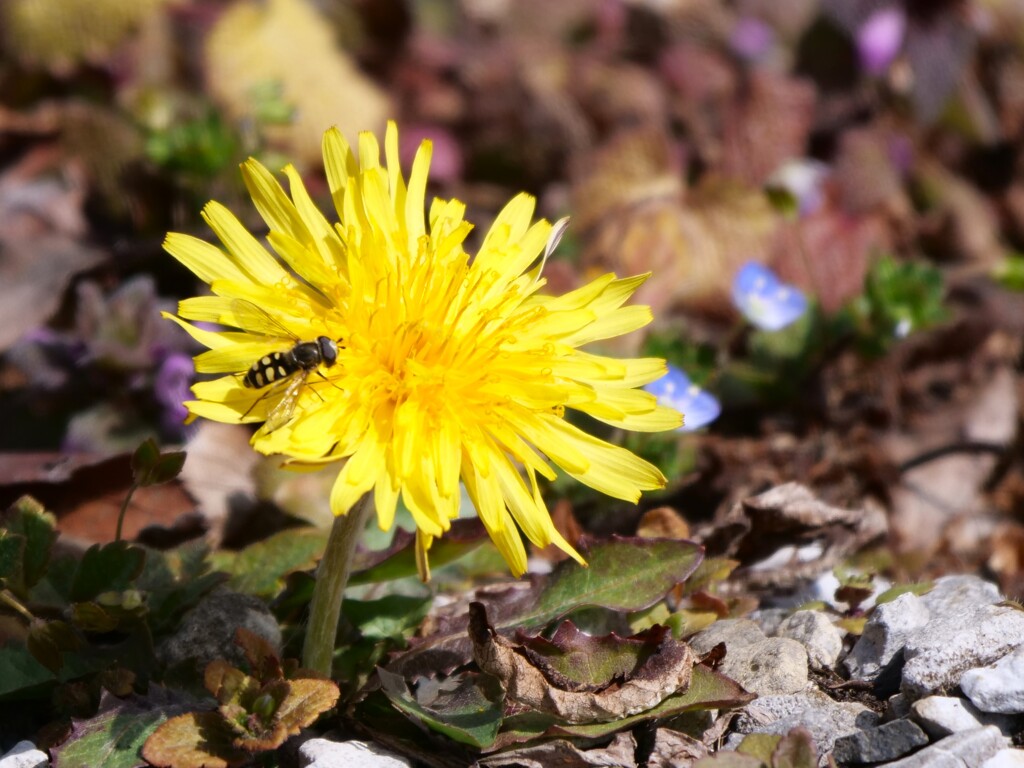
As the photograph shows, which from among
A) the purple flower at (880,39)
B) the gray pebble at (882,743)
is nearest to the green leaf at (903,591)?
the gray pebble at (882,743)

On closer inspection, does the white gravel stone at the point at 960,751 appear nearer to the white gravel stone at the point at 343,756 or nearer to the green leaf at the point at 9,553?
the white gravel stone at the point at 343,756

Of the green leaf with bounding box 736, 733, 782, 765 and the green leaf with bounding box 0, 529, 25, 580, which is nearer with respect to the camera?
the green leaf with bounding box 736, 733, 782, 765

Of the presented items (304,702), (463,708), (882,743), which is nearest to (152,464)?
(304,702)

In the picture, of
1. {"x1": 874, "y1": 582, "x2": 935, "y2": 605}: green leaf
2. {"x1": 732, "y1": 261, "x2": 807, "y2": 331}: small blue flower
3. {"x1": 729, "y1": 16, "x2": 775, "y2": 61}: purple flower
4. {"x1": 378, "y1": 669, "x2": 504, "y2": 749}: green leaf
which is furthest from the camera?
{"x1": 729, "y1": 16, "x2": 775, "y2": 61}: purple flower

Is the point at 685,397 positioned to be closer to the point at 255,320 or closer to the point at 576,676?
the point at 576,676

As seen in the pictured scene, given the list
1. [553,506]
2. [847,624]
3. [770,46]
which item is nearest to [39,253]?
[553,506]

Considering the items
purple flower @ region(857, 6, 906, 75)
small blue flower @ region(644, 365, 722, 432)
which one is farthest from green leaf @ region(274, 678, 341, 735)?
purple flower @ region(857, 6, 906, 75)

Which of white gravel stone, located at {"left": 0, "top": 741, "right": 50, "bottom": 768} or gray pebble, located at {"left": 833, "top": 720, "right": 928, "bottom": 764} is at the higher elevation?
gray pebble, located at {"left": 833, "top": 720, "right": 928, "bottom": 764}

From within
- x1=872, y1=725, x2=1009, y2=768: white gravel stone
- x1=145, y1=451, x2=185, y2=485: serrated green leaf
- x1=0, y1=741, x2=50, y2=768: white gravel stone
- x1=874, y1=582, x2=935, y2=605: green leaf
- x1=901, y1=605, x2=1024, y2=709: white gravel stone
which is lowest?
x1=0, y1=741, x2=50, y2=768: white gravel stone

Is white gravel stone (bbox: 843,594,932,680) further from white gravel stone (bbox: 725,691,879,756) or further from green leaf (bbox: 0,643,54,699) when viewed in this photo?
green leaf (bbox: 0,643,54,699)
